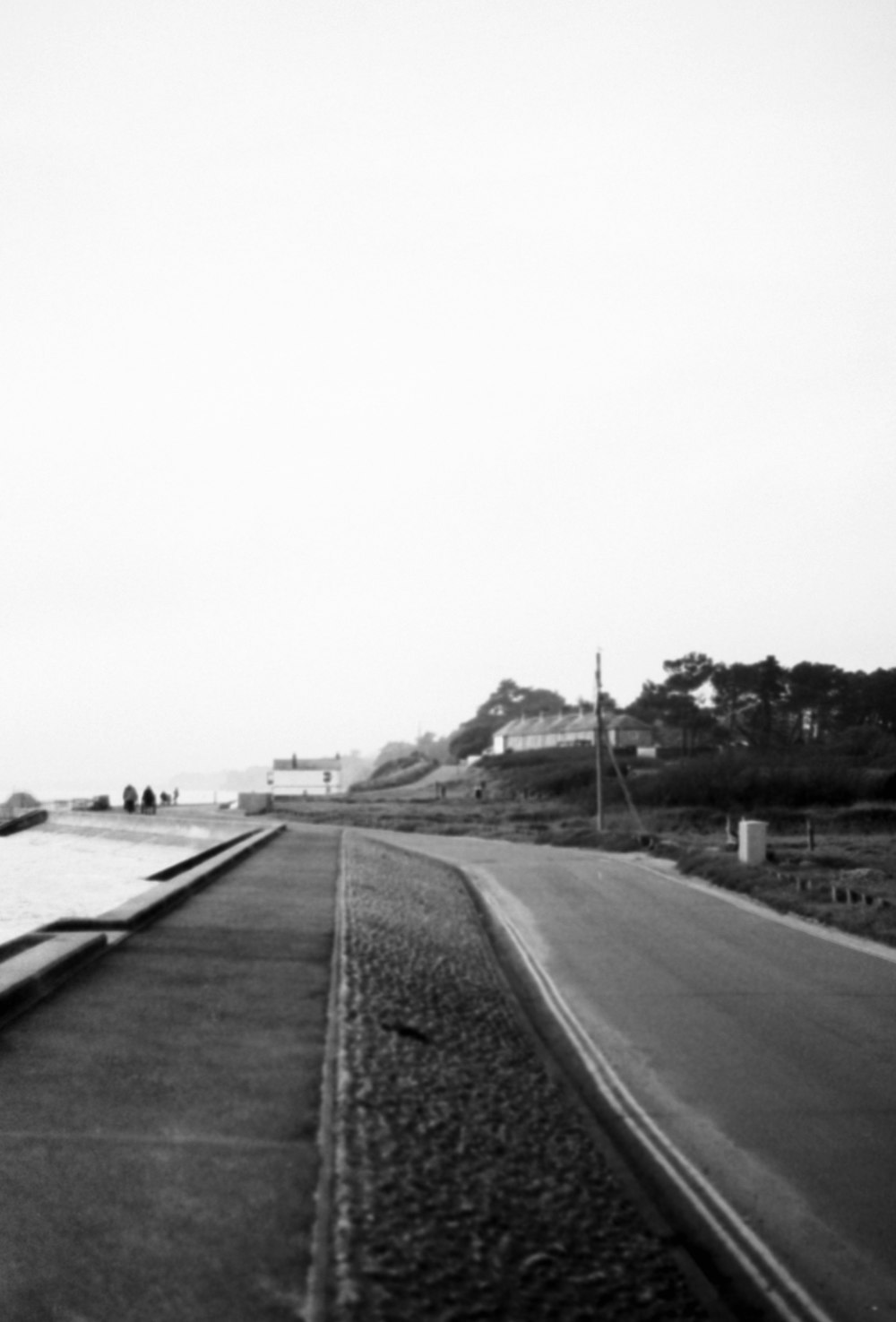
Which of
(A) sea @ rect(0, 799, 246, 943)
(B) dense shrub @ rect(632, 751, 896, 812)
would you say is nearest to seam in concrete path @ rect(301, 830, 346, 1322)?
(A) sea @ rect(0, 799, 246, 943)

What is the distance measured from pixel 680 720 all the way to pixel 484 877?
9397 cm

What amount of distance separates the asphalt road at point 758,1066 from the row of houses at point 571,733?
88.0 m

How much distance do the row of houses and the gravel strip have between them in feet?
319

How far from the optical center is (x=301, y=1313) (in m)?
6.28

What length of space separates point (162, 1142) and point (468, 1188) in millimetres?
2052

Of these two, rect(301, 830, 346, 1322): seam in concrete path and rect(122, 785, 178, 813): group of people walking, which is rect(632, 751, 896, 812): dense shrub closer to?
rect(122, 785, 178, 813): group of people walking

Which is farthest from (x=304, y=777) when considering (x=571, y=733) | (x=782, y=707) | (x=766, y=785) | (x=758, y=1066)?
(x=758, y=1066)

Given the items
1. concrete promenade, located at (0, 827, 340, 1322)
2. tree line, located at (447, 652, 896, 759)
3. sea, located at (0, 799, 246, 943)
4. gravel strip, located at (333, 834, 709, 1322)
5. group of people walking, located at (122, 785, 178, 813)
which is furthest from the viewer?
tree line, located at (447, 652, 896, 759)

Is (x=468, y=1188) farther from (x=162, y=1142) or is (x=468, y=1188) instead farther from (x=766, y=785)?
(x=766, y=785)

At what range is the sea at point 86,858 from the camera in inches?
1092

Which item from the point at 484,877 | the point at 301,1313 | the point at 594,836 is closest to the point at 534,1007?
the point at 301,1313

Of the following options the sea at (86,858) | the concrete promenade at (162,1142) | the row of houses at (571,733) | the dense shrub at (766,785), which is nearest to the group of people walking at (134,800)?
the sea at (86,858)

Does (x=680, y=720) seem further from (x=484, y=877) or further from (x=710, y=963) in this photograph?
(x=710, y=963)

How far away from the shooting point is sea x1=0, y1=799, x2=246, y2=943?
91.0ft
